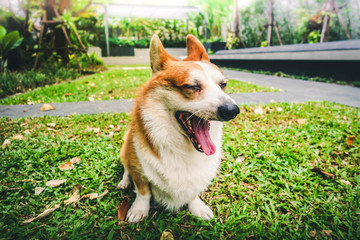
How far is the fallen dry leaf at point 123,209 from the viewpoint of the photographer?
4.35 ft

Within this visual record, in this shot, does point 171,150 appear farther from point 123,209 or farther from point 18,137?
point 18,137

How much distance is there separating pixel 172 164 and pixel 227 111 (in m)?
0.48

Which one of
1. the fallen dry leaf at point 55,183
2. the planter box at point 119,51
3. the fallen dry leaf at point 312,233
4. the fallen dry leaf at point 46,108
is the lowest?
the fallen dry leaf at point 312,233

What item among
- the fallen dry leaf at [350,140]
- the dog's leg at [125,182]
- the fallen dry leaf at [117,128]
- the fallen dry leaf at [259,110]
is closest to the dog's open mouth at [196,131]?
the dog's leg at [125,182]

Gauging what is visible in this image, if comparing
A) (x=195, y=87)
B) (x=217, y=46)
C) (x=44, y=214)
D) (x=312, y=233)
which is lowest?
(x=312, y=233)

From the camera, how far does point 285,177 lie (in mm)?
1705

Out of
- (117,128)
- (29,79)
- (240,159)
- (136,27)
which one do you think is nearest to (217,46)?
(136,27)

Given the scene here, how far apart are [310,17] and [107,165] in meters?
9.32

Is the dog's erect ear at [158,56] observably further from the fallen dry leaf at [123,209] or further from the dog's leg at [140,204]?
the fallen dry leaf at [123,209]

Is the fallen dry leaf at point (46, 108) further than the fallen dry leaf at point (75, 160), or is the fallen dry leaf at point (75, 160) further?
the fallen dry leaf at point (46, 108)

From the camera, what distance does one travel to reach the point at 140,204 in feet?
4.46

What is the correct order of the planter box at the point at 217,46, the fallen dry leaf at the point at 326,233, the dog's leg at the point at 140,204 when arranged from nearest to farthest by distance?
1. the fallen dry leaf at the point at 326,233
2. the dog's leg at the point at 140,204
3. the planter box at the point at 217,46

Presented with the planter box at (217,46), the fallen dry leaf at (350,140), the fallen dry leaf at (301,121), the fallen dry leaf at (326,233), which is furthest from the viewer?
the planter box at (217,46)

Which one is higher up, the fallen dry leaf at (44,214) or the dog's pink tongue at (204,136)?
the dog's pink tongue at (204,136)
